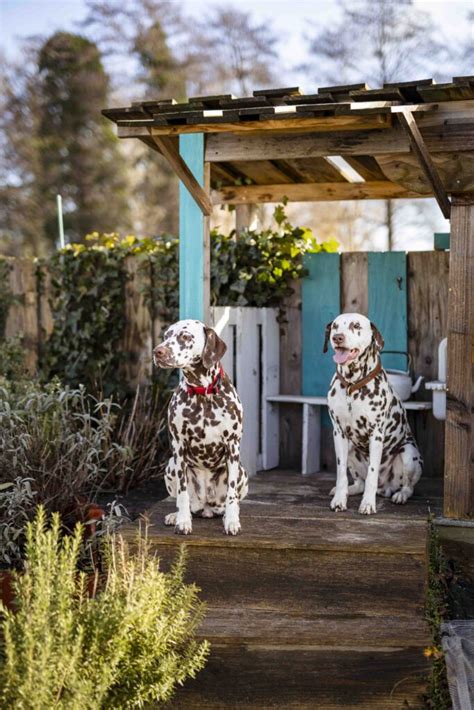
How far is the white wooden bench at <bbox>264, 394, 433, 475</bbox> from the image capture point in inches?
268

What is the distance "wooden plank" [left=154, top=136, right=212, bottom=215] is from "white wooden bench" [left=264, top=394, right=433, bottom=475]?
1806 mm

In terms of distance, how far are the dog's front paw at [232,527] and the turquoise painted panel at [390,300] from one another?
2524 mm

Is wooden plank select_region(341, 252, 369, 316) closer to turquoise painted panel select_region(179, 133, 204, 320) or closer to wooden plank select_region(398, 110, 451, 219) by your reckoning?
turquoise painted panel select_region(179, 133, 204, 320)

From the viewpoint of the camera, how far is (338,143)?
544 centimetres

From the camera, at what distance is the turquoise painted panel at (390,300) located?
693 centimetres

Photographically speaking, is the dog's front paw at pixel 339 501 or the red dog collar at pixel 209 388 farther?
the dog's front paw at pixel 339 501

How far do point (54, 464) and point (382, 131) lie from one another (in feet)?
9.87

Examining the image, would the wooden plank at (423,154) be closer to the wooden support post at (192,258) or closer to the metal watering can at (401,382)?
the wooden support post at (192,258)

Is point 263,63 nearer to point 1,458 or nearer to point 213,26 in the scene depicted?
point 213,26

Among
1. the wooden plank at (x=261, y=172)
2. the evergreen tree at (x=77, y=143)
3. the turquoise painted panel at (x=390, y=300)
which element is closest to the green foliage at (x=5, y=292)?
the wooden plank at (x=261, y=172)

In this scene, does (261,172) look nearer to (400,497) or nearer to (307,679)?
(400,497)

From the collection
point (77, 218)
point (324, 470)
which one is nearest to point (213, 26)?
point (77, 218)

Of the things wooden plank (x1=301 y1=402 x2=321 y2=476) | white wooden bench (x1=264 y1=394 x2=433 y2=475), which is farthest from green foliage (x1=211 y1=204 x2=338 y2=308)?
wooden plank (x1=301 y1=402 x2=321 y2=476)

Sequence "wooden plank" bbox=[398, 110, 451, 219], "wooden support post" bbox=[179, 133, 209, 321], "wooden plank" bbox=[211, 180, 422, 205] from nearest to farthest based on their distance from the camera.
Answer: "wooden plank" bbox=[398, 110, 451, 219], "wooden support post" bbox=[179, 133, 209, 321], "wooden plank" bbox=[211, 180, 422, 205]
